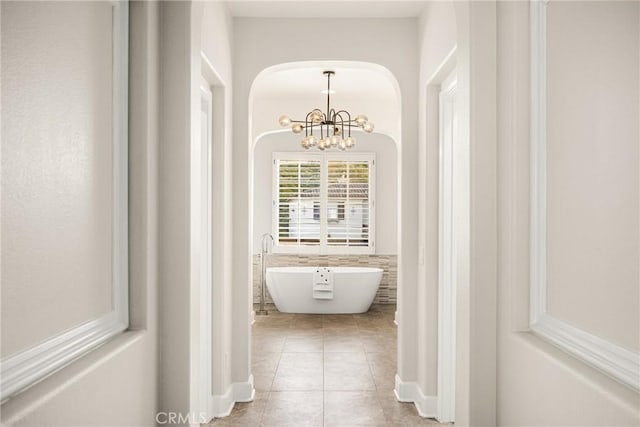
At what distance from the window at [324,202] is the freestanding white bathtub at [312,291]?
0.84 meters

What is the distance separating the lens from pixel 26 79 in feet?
4.23

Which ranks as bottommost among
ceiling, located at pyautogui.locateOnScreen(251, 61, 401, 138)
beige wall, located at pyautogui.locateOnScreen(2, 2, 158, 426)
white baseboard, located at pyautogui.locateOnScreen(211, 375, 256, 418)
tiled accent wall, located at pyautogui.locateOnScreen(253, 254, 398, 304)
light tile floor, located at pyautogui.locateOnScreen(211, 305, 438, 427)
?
light tile floor, located at pyautogui.locateOnScreen(211, 305, 438, 427)

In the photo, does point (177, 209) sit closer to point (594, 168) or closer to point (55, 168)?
point (55, 168)

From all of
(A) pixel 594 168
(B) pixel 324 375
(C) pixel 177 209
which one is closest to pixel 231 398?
(B) pixel 324 375

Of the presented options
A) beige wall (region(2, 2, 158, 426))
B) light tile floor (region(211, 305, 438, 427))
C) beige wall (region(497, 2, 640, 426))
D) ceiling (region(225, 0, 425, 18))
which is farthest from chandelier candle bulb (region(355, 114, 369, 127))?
beige wall (region(2, 2, 158, 426))

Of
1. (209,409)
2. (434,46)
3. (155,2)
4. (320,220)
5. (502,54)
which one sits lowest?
(209,409)

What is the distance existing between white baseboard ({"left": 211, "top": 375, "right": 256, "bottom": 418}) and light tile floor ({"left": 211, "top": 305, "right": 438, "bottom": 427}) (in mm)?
56

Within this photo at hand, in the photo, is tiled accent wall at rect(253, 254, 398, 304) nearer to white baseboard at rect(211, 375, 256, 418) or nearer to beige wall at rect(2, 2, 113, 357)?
white baseboard at rect(211, 375, 256, 418)

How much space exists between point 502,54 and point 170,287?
1.51m

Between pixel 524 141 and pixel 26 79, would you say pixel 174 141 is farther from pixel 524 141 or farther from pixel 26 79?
pixel 524 141

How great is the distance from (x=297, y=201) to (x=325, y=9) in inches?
192

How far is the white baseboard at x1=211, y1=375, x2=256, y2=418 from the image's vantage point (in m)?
3.70

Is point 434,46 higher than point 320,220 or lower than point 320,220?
higher

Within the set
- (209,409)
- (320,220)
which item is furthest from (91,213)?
(320,220)
